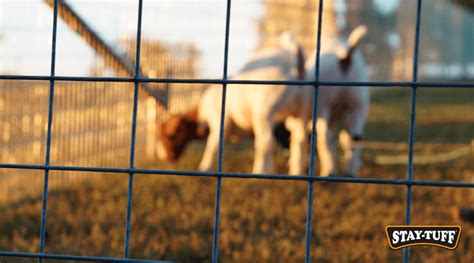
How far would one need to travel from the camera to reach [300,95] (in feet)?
22.7

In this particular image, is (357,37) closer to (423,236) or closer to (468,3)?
(423,236)

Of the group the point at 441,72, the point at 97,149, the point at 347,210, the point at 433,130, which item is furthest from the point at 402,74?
the point at 347,210

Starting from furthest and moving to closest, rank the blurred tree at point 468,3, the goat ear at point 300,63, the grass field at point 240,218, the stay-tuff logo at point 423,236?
the blurred tree at point 468,3 → the goat ear at point 300,63 → the grass field at point 240,218 → the stay-tuff logo at point 423,236

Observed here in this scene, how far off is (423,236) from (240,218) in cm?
275

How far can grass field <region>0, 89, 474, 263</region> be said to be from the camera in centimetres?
406

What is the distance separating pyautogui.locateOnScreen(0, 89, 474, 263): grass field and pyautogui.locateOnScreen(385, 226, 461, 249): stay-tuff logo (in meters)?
1.48

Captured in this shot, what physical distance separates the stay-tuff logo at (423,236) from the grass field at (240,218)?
148 cm

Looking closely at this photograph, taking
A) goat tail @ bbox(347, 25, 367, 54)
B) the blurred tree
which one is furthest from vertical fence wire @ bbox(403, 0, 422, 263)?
the blurred tree

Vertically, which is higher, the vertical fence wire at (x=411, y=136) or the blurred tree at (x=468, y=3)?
the blurred tree at (x=468, y=3)

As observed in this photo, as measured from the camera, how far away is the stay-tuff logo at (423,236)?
2.36 m

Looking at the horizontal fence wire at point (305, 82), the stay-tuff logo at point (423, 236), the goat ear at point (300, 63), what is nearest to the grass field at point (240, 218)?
the goat ear at point (300, 63)

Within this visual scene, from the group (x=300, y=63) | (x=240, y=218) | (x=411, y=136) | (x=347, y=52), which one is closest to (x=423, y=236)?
(x=411, y=136)

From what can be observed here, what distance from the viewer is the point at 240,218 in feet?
16.6

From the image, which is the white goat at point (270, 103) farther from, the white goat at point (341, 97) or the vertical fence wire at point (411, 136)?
the vertical fence wire at point (411, 136)
